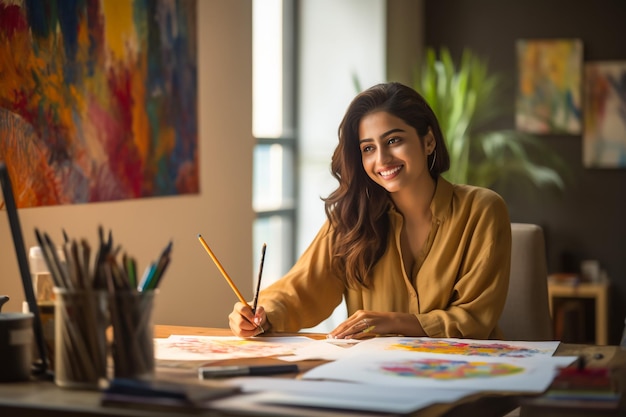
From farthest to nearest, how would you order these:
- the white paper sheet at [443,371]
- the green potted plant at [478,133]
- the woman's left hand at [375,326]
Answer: the green potted plant at [478,133], the woman's left hand at [375,326], the white paper sheet at [443,371]

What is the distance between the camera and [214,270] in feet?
12.8

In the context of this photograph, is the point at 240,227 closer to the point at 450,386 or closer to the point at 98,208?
the point at 98,208

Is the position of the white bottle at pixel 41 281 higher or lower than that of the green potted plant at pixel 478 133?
lower

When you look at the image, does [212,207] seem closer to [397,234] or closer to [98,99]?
[98,99]

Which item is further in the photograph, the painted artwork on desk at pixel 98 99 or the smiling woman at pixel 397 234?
the painted artwork on desk at pixel 98 99

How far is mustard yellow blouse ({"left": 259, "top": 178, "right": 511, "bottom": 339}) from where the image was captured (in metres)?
2.43

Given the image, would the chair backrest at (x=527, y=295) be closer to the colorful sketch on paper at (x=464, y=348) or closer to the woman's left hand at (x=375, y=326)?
the woman's left hand at (x=375, y=326)

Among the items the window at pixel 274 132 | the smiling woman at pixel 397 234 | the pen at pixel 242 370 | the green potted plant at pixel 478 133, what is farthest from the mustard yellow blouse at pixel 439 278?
the green potted plant at pixel 478 133

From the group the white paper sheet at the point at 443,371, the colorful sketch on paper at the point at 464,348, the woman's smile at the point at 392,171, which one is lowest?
the colorful sketch on paper at the point at 464,348

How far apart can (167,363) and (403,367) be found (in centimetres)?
44

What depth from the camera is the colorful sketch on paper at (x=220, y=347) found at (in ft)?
6.33

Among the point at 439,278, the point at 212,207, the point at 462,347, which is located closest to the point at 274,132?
the point at 212,207

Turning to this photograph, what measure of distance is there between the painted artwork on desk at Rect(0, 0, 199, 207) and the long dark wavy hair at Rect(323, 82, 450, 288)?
0.80 m

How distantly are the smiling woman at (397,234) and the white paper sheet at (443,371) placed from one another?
1.97ft
